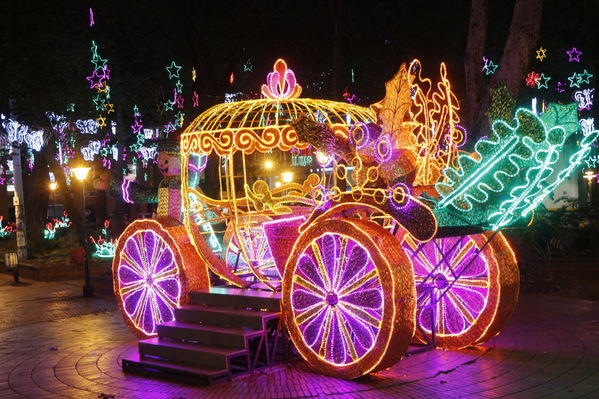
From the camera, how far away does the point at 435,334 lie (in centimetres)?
876

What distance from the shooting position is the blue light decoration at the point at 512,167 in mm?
6789

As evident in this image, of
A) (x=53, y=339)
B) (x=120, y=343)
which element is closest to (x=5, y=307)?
(x=53, y=339)

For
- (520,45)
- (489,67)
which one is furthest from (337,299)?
(489,67)

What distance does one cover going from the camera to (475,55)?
11758 mm

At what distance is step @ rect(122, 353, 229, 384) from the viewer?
766 cm

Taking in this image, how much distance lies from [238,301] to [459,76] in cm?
996

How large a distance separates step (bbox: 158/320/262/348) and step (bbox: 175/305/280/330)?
0.23 feet

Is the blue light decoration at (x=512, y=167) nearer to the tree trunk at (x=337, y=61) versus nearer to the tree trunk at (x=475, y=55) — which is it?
the tree trunk at (x=475, y=55)

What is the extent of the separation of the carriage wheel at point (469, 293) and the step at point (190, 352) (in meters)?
2.28

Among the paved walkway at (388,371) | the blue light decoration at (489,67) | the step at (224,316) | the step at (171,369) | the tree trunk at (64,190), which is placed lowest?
the paved walkway at (388,371)

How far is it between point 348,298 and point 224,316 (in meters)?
1.61

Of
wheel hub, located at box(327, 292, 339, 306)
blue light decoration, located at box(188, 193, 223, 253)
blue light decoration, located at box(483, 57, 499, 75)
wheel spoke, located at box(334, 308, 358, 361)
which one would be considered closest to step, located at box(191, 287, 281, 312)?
wheel hub, located at box(327, 292, 339, 306)

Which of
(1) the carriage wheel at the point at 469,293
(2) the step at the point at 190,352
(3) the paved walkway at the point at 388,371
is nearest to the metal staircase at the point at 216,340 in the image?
(2) the step at the point at 190,352

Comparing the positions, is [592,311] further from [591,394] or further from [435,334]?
[591,394]
